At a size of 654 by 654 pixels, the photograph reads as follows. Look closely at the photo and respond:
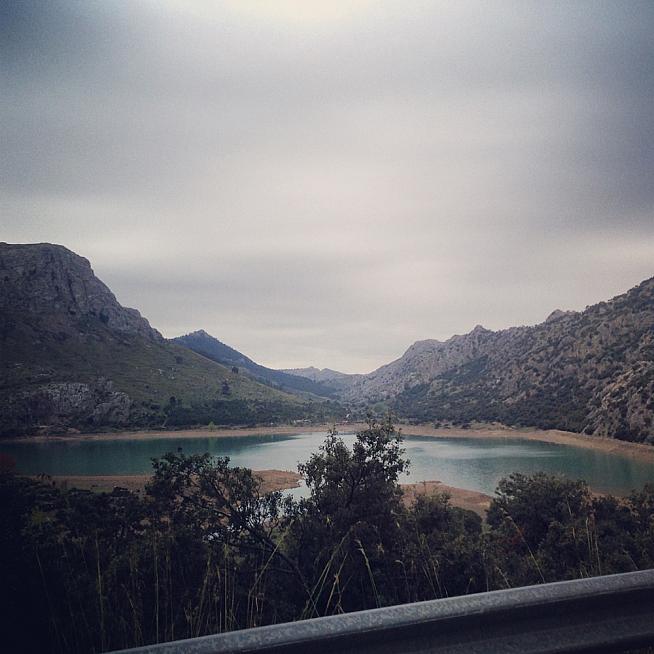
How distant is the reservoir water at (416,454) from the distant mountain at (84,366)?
1.69 feet

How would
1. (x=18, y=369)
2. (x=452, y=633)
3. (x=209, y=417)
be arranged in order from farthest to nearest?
(x=209, y=417) → (x=18, y=369) → (x=452, y=633)

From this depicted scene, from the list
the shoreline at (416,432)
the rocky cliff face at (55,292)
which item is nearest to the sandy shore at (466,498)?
the shoreline at (416,432)

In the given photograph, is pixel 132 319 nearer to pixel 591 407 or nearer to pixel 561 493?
pixel 561 493

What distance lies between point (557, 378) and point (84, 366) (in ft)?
110

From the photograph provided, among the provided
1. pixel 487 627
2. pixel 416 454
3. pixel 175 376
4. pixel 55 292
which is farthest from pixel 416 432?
pixel 487 627

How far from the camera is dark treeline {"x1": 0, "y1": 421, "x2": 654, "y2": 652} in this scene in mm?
2621

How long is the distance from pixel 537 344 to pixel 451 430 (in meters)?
21.7

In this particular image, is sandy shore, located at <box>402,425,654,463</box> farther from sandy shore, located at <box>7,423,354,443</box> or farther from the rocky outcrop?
the rocky outcrop

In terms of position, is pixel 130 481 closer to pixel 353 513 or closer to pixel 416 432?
pixel 353 513

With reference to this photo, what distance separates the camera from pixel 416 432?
32.4 m

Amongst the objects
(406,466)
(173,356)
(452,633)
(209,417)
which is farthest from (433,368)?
(452,633)

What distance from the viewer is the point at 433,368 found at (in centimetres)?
7225

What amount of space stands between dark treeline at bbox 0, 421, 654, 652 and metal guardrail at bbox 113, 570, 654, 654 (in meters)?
1.26

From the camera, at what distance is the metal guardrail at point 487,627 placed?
1.51 m
